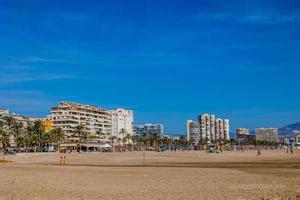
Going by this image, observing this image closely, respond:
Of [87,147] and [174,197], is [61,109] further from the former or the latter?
[174,197]

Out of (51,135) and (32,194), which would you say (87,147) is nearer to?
(51,135)

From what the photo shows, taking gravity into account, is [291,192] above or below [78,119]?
below

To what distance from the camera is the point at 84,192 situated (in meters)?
15.8

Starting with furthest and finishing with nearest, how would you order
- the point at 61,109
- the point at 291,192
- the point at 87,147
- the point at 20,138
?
the point at 61,109
the point at 87,147
the point at 20,138
the point at 291,192

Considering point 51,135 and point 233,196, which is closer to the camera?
point 233,196

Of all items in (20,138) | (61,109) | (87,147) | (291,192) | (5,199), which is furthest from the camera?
(61,109)

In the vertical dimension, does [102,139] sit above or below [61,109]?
below

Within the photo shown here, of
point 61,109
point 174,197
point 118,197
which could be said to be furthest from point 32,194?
point 61,109

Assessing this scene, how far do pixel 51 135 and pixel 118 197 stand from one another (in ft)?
A: 442

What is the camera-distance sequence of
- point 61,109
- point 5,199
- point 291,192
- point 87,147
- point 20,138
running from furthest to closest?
1. point 61,109
2. point 87,147
3. point 20,138
4. point 291,192
5. point 5,199

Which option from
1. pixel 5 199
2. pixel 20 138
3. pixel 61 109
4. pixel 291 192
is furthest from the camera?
pixel 61 109

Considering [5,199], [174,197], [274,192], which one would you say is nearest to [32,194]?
[5,199]

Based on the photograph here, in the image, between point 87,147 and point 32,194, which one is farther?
point 87,147

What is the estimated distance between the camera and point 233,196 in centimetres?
1412
